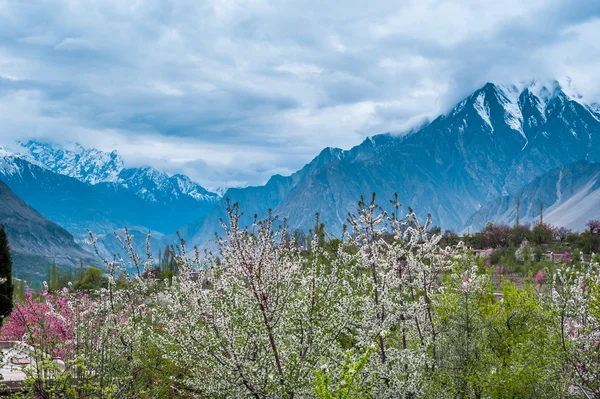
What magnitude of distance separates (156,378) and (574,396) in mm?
9766

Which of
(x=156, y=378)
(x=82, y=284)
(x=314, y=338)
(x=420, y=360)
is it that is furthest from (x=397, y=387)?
(x=82, y=284)

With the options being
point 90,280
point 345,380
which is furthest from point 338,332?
point 90,280

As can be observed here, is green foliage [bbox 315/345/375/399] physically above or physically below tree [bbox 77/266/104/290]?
below

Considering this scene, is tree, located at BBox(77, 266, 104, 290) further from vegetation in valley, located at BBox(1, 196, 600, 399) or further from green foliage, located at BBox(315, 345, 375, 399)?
green foliage, located at BBox(315, 345, 375, 399)

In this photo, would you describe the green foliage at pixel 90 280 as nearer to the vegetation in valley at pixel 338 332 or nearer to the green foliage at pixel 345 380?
the vegetation in valley at pixel 338 332

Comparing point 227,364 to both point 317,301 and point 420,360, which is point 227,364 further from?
point 420,360

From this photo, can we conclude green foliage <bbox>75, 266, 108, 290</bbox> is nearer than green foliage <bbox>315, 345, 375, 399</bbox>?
No

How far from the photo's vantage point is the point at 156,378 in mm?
14430

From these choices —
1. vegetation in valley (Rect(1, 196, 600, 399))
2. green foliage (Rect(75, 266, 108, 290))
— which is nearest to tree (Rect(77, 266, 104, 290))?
green foliage (Rect(75, 266, 108, 290))

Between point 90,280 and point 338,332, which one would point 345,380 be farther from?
point 90,280

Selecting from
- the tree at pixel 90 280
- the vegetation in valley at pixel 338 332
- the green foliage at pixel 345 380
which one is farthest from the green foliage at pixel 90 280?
the green foliage at pixel 345 380

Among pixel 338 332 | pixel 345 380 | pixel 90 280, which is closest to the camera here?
pixel 345 380

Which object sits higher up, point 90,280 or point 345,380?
point 90,280

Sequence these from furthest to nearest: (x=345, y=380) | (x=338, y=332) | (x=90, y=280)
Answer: (x=90, y=280) → (x=338, y=332) → (x=345, y=380)
